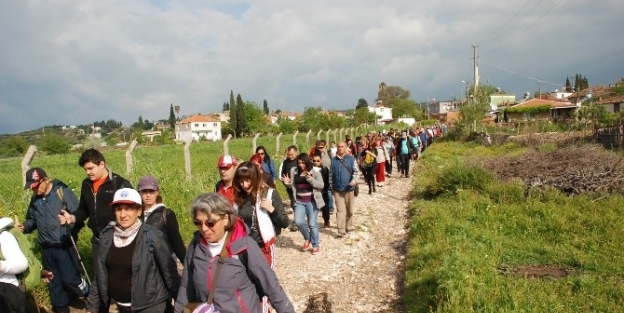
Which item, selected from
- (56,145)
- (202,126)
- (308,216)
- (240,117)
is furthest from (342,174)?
(202,126)

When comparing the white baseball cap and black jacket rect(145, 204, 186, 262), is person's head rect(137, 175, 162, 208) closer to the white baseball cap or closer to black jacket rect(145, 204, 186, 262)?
black jacket rect(145, 204, 186, 262)

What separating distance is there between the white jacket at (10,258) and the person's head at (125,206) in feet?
2.77

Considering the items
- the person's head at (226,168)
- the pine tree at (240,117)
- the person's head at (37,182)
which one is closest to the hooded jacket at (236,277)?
the person's head at (226,168)

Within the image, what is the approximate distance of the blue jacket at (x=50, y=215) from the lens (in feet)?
14.9

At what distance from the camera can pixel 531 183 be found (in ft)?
31.4

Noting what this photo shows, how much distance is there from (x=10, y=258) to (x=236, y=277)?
1831 millimetres

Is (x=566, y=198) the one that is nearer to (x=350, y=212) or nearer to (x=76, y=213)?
(x=350, y=212)

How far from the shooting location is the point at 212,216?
2.53 metres

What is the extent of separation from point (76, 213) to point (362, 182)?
36.4ft

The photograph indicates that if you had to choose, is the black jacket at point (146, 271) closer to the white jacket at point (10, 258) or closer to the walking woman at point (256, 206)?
the white jacket at point (10, 258)

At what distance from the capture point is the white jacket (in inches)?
121

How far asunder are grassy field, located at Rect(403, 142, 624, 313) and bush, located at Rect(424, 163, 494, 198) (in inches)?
10.6

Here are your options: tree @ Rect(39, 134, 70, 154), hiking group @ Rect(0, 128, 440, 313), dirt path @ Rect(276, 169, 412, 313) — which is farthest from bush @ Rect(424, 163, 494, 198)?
tree @ Rect(39, 134, 70, 154)

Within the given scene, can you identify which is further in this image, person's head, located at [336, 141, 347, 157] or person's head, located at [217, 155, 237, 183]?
person's head, located at [336, 141, 347, 157]
